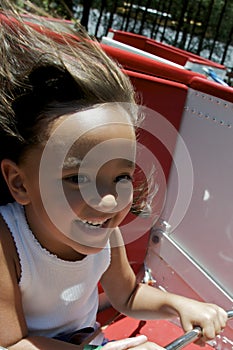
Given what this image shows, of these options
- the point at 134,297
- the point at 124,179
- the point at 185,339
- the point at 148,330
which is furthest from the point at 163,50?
the point at 185,339

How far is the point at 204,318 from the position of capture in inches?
41.0

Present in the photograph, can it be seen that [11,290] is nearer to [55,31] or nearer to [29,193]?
[29,193]

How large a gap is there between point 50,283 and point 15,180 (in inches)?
8.7

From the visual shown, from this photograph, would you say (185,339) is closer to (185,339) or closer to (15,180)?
(185,339)

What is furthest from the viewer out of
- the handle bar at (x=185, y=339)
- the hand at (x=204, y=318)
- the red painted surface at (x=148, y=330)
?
the red painted surface at (x=148, y=330)

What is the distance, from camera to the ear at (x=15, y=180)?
91 cm

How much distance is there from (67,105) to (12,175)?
0.54 feet

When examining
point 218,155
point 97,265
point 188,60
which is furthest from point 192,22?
point 97,265

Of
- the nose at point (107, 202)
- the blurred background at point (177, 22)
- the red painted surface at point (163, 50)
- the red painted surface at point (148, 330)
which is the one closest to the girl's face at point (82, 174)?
the nose at point (107, 202)

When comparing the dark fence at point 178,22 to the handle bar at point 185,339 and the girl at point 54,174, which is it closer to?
the girl at point 54,174

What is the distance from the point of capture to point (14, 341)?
0.90 m

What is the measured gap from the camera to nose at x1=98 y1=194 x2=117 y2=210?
2.93 ft

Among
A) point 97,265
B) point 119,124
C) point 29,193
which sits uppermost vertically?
point 119,124

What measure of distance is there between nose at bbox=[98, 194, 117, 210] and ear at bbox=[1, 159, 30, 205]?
0.46 feet
